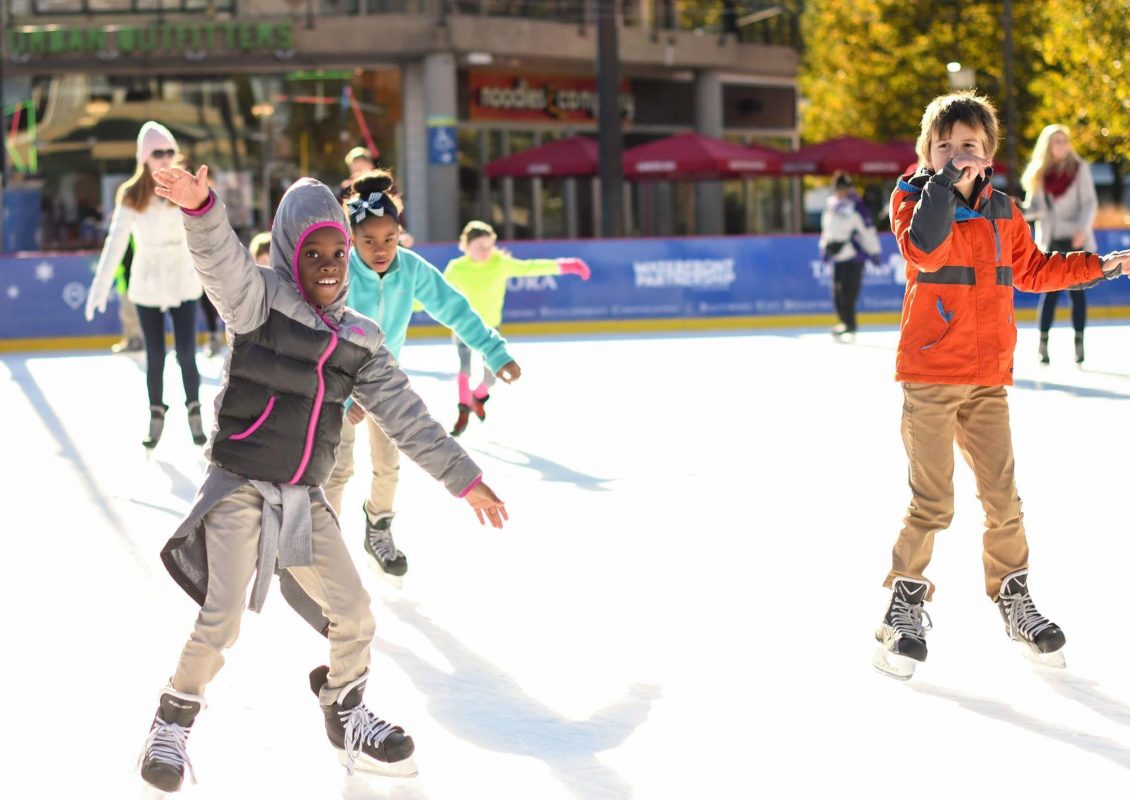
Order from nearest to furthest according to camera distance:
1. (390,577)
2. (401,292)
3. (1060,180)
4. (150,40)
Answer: (401,292) → (390,577) → (1060,180) → (150,40)

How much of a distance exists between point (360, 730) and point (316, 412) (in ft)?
2.19

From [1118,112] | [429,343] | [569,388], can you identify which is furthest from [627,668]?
[1118,112]

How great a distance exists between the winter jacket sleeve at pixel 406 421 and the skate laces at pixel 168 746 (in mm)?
726

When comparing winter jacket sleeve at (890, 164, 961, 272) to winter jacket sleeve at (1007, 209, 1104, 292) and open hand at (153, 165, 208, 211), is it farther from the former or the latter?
open hand at (153, 165, 208, 211)

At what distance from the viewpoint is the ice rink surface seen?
3.54m

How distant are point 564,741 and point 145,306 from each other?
5290mm

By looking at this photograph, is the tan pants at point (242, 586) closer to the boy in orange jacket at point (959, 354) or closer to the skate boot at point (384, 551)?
the boy in orange jacket at point (959, 354)

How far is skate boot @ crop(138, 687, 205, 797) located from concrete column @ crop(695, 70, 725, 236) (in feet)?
95.1

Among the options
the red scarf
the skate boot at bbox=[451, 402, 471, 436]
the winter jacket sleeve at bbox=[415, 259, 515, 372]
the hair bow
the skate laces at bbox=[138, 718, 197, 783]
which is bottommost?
the skate boot at bbox=[451, 402, 471, 436]

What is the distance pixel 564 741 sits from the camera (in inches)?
147

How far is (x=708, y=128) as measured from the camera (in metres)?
31.8

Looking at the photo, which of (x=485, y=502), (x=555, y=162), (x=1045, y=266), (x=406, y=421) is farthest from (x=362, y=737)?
(x=555, y=162)

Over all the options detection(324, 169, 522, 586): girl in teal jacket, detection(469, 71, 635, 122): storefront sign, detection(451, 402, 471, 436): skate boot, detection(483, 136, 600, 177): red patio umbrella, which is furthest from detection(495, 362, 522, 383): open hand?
detection(469, 71, 635, 122): storefront sign

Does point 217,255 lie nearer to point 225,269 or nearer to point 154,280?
point 225,269
